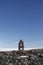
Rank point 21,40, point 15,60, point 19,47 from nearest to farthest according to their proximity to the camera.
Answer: point 15,60, point 21,40, point 19,47

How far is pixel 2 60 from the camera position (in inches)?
400

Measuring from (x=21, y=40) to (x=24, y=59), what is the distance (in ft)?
30.2

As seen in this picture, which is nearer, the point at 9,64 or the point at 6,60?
the point at 9,64

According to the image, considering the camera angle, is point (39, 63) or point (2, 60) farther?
point (2, 60)

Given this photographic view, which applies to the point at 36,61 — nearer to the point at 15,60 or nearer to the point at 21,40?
the point at 15,60

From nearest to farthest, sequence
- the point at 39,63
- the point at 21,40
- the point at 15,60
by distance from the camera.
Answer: the point at 39,63
the point at 15,60
the point at 21,40

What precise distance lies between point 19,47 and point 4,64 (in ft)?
35.5

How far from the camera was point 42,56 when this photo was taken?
9.98 m

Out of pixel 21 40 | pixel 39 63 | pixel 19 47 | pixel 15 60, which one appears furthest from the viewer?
pixel 19 47

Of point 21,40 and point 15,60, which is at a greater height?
point 21,40

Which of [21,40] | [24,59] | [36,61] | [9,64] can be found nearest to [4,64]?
[9,64]

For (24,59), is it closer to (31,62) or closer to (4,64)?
(31,62)

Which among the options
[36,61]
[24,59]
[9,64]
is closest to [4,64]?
[9,64]

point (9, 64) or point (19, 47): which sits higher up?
point (19, 47)
